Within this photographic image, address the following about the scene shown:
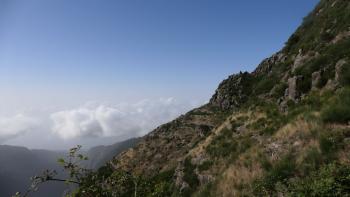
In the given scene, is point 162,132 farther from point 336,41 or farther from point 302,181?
point 302,181

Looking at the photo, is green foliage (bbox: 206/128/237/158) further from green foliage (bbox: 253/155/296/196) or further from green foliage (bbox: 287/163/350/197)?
green foliage (bbox: 287/163/350/197)

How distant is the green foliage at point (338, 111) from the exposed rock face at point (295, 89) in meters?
6.69

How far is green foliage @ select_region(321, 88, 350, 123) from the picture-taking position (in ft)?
50.0

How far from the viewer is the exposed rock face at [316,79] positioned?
22966 mm

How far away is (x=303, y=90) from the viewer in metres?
24.4

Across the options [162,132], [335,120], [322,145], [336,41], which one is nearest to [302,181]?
[322,145]

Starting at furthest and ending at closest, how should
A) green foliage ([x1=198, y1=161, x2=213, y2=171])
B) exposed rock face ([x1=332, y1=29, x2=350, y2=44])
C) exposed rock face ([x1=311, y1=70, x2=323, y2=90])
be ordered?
exposed rock face ([x1=332, y1=29, x2=350, y2=44]) → green foliage ([x1=198, y1=161, x2=213, y2=171]) → exposed rock face ([x1=311, y1=70, x2=323, y2=90])

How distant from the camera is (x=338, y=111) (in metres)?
15.6

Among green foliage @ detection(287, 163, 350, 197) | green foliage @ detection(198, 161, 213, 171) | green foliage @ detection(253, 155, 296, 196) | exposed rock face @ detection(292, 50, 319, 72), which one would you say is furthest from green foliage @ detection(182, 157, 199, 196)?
exposed rock face @ detection(292, 50, 319, 72)

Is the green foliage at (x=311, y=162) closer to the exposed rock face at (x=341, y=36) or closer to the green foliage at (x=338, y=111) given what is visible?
the green foliage at (x=338, y=111)

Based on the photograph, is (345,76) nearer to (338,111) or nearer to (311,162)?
(338,111)

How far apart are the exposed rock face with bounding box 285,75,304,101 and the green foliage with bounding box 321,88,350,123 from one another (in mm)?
6691

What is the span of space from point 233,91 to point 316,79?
39187 mm

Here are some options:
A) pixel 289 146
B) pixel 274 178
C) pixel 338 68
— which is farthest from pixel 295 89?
pixel 274 178
